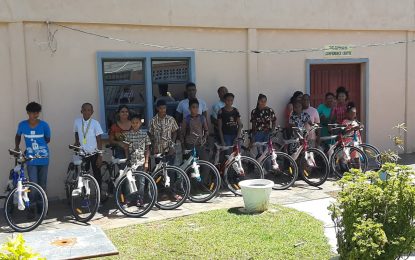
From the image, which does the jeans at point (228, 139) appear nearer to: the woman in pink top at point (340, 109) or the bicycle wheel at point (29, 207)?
the woman in pink top at point (340, 109)

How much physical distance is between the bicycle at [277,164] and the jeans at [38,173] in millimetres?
3344

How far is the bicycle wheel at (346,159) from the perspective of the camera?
868cm

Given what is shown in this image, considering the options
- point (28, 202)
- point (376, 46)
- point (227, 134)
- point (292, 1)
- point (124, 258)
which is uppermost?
point (292, 1)

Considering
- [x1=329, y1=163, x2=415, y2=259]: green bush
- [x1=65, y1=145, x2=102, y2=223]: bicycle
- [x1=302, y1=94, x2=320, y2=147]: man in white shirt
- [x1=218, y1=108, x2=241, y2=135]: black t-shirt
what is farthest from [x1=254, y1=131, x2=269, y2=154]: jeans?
[x1=329, y1=163, x2=415, y2=259]: green bush

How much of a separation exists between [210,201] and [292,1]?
14.7 feet

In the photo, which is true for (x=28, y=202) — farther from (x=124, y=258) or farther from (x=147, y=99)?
(x=147, y=99)

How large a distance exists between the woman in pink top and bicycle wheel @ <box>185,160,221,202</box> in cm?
318

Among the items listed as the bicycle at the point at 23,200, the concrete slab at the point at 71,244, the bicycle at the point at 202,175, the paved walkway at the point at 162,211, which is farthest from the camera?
the bicycle at the point at 202,175

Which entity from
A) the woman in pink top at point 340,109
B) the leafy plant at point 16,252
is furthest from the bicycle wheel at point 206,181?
the leafy plant at point 16,252

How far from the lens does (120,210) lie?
682cm

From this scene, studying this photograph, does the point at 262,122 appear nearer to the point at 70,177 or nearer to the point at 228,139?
the point at 228,139

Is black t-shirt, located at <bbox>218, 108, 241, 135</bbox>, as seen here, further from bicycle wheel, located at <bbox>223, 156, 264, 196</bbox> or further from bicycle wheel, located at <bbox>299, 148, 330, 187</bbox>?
bicycle wheel, located at <bbox>299, 148, 330, 187</bbox>

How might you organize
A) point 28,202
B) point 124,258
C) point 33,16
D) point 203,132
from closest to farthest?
point 124,258, point 28,202, point 33,16, point 203,132

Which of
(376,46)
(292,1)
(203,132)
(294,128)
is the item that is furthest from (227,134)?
(376,46)
